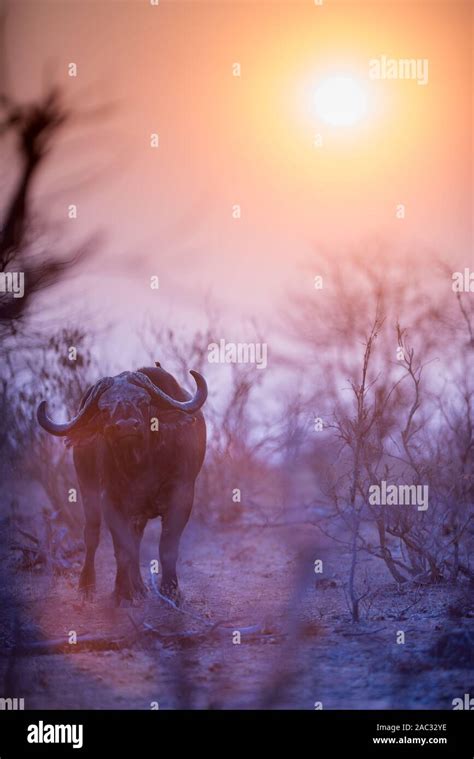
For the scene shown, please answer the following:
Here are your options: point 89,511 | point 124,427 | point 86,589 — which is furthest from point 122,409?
point 86,589

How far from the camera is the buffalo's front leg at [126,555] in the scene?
292 inches

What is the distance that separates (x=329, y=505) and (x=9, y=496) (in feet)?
11.1

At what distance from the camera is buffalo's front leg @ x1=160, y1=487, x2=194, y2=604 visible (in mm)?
7543

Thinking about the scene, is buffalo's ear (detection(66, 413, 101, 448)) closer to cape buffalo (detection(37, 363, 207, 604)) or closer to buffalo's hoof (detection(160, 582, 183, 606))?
cape buffalo (detection(37, 363, 207, 604))

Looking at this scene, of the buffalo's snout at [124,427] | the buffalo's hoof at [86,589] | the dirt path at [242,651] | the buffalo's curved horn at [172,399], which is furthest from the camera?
the buffalo's hoof at [86,589]

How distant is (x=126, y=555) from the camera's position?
24.4 ft

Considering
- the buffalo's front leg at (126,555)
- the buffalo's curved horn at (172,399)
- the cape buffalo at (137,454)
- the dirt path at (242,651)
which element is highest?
the buffalo's curved horn at (172,399)

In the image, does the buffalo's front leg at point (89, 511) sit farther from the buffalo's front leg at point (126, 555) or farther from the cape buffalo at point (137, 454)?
the buffalo's front leg at point (126, 555)

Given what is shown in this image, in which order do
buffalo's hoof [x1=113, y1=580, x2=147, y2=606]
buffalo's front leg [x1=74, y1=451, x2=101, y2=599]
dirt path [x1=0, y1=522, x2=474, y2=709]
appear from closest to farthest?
dirt path [x1=0, y1=522, x2=474, y2=709] → buffalo's hoof [x1=113, y1=580, x2=147, y2=606] → buffalo's front leg [x1=74, y1=451, x2=101, y2=599]

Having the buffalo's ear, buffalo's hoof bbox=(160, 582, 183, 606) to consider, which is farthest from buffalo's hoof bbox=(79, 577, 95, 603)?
the buffalo's ear

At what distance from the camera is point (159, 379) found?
25.8ft

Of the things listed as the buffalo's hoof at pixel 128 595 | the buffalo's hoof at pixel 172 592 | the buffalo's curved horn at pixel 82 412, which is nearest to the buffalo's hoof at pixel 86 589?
the buffalo's hoof at pixel 128 595
